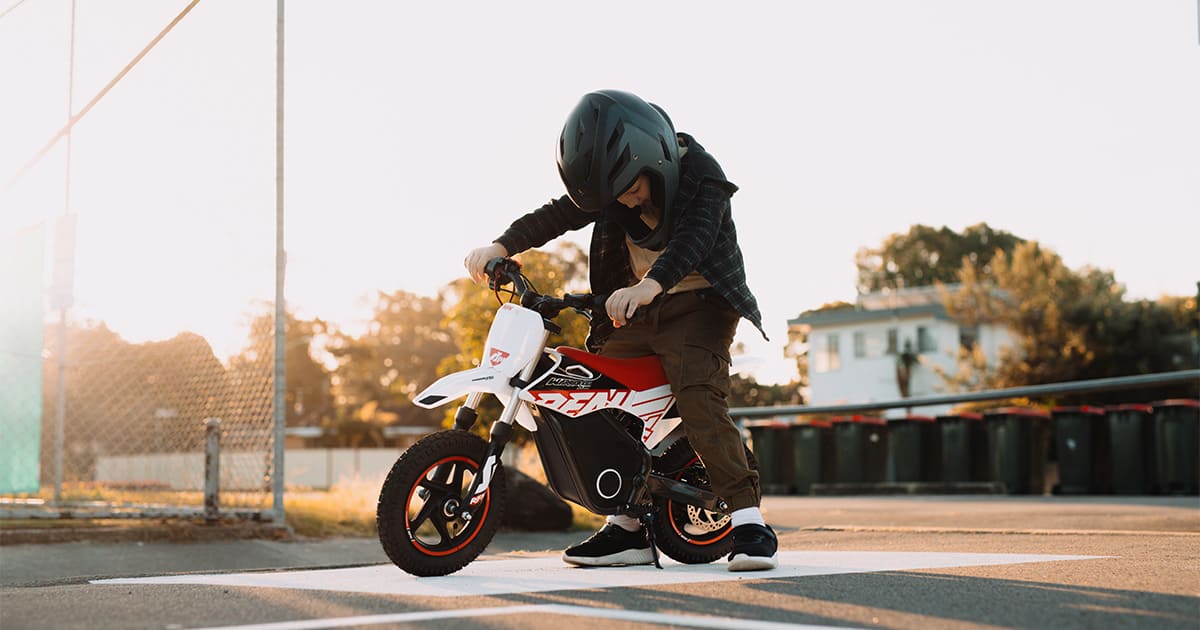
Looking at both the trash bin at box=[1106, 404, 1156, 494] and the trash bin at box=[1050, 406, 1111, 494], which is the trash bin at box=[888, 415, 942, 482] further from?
the trash bin at box=[1106, 404, 1156, 494]

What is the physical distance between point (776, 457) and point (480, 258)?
52.3 feet

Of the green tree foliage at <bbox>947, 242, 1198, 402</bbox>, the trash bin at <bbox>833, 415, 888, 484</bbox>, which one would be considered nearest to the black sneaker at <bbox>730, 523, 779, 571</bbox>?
the trash bin at <bbox>833, 415, 888, 484</bbox>

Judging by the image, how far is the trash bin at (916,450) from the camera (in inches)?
736

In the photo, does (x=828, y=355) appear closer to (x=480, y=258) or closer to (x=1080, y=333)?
(x=1080, y=333)

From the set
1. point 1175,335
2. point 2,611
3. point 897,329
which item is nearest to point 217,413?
point 2,611

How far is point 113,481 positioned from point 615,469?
16.3m

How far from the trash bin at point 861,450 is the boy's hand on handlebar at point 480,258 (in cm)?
1532

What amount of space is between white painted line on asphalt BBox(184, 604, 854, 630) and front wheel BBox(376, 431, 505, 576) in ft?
2.87

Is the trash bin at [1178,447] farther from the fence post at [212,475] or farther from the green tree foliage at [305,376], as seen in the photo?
the green tree foliage at [305,376]

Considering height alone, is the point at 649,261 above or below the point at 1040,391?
above

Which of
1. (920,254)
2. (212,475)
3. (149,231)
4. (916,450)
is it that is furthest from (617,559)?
(920,254)

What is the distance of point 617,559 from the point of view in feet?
15.8

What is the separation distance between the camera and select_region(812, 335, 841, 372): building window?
168 ft

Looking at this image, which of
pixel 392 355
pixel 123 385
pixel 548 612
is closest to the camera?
A: pixel 548 612
